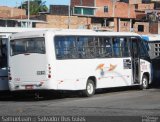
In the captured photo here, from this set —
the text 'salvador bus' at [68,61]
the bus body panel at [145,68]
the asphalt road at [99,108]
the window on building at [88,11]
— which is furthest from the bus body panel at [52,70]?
Result: the window on building at [88,11]

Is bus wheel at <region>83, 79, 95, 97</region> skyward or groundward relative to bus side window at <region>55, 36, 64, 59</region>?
groundward

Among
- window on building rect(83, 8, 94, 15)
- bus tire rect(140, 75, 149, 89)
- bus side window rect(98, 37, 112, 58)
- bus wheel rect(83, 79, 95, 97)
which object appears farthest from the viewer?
window on building rect(83, 8, 94, 15)

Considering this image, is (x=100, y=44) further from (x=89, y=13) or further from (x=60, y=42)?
(x=89, y=13)

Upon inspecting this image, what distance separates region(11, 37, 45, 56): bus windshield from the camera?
21047 millimetres

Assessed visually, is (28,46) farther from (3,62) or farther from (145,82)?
(145,82)

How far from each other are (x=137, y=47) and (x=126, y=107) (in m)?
8.98

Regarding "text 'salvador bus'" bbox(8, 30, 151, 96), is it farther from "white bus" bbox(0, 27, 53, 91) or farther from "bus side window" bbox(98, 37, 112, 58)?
"white bus" bbox(0, 27, 53, 91)

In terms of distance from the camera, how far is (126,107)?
17.3m

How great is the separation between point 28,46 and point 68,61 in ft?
5.60

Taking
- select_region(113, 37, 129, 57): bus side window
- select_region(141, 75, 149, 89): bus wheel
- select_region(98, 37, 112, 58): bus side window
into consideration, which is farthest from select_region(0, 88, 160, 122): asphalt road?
select_region(141, 75, 149, 89): bus wheel

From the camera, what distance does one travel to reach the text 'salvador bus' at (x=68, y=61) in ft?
68.5

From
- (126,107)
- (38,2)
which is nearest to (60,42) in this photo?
(126,107)

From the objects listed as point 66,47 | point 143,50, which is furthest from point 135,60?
point 66,47

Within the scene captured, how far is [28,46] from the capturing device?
2138 centimetres
